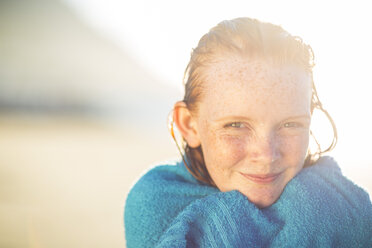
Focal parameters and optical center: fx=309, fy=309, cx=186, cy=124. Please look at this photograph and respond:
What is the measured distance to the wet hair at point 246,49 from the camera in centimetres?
116

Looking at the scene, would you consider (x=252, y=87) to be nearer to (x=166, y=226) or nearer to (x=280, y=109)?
(x=280, y=109)

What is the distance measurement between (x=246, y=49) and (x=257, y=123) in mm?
284

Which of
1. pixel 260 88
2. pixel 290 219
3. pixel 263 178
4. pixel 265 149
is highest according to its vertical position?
pixel 260 88

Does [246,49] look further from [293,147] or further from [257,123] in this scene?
[293,147]

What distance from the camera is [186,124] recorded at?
1.42 meters

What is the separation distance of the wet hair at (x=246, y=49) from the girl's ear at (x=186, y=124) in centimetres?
3

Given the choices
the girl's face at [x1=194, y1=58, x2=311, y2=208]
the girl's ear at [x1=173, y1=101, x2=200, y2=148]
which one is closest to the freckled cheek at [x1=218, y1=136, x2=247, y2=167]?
the girl's face at [x1=194, y1=58, x2=311, y2=208]

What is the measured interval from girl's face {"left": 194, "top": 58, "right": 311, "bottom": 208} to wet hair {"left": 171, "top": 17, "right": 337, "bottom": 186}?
0.04 meters

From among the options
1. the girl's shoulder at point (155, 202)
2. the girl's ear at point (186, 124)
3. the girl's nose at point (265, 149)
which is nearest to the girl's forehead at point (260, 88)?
the girl's nose at point (265, 149)

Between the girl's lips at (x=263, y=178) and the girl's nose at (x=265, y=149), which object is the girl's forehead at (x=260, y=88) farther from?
the girl's lips at (x=263, y=178)

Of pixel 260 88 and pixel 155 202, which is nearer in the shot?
pixel 260 88

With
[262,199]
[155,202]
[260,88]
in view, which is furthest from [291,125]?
[155,202]

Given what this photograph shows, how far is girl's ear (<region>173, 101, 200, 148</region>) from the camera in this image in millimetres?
1396

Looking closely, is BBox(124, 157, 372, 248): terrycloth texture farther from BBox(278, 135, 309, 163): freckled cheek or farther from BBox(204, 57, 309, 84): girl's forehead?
BBox(204, 57, 309, 84): girl's forehead
